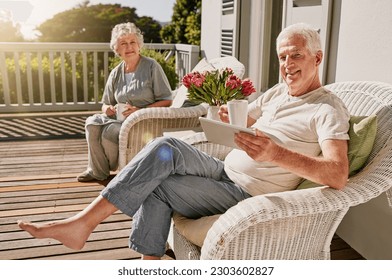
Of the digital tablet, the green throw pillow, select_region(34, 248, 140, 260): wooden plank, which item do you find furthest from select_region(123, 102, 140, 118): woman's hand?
the green throw pillow

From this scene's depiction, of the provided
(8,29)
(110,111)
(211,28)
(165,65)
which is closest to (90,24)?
(8,29)

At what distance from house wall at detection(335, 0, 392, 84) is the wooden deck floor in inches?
38.7

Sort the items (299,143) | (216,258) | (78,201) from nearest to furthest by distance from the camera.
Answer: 1. (216,258)
2. (299,143)
3. (78,201)

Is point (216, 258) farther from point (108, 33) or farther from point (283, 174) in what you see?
point (108, 33)

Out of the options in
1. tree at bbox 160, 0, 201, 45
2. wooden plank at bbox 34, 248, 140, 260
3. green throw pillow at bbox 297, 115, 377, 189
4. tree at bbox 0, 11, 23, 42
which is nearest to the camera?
green throw pillow at bbox 297, 115, 377, 189

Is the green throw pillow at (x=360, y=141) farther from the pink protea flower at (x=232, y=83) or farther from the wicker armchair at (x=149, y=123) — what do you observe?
the wicker armchair at (x=149, y=123)

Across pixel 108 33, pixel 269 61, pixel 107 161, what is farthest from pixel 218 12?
pixel 108 33

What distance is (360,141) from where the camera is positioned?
1573mm

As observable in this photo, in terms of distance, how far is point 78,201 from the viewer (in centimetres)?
300

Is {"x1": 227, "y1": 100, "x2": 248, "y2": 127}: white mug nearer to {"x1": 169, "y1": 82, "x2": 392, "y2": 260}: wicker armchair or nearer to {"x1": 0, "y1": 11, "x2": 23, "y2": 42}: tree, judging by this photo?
{"x1": 169, "y1": 82, "x2": 392, "y2": 260}: wicker armchair

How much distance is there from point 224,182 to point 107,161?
1.73 m

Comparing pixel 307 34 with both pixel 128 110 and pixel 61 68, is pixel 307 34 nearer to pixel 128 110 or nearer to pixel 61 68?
pixel 128 110

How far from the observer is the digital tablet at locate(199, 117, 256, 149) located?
4.72 ft

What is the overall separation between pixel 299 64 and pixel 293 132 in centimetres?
27
